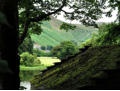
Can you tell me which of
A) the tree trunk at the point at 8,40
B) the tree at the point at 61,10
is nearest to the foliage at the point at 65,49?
the tree at the point at 61,10

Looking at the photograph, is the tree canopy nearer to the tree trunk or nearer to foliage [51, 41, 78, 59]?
the tree trunk

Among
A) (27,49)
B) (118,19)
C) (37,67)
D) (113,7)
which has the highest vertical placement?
(113,7)

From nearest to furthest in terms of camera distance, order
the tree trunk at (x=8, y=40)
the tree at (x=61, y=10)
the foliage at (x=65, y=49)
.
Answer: the tree trunk at (x=8, y=40) → the tree at (x=61, y=10) → the foliage at (x=65, y=49)

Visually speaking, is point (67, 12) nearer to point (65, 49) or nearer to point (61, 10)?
point (61, 10)

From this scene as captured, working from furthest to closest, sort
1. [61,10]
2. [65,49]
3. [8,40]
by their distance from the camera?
[65,49] < [61,10] < [8,40]

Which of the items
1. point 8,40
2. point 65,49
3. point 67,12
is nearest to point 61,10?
point 67,12

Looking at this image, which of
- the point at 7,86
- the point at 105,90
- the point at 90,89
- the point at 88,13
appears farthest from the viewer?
the point at 88,13

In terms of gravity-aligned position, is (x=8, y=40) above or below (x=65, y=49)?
above

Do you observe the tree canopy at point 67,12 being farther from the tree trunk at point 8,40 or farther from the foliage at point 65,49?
the foliage at point 65,49

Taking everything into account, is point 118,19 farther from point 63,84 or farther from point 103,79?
point 103,79

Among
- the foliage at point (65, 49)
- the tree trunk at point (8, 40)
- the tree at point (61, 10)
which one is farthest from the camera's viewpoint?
the foliage at point (65, 49)

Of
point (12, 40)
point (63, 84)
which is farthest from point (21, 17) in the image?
point (12, 40)

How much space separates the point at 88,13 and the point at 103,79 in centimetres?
1547

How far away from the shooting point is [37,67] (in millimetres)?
99062
